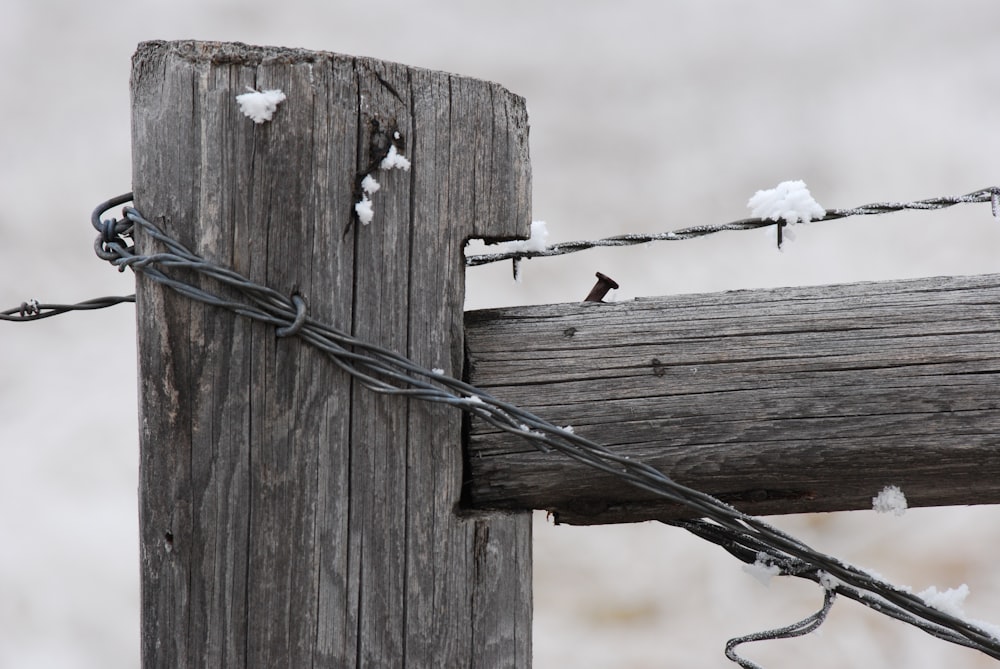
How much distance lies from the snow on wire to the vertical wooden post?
28 millimetres

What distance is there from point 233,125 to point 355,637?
2.48ft

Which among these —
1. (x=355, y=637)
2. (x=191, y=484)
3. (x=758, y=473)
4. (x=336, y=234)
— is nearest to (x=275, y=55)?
(x=336, y=234)

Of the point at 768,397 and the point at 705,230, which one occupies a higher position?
the point at 705,230

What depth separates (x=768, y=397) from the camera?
1.24m

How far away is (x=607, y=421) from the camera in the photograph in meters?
1.24

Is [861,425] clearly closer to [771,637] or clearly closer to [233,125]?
[771,637]

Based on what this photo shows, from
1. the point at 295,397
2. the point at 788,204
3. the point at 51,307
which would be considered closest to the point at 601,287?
the point at 788,204

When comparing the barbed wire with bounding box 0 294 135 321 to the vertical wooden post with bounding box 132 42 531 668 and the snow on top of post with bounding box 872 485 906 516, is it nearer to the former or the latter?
the vertical wooden post with bounding box 132 42 531 668

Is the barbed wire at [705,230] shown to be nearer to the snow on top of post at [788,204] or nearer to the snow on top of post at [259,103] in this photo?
the snow on top of post at [788,204]

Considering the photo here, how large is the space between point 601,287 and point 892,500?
573 millimetres

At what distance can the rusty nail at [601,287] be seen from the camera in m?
1.38

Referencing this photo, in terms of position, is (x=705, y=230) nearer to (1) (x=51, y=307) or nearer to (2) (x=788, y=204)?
(2) (x=788, y=204)

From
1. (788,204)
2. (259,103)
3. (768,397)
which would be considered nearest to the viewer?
(259,103)

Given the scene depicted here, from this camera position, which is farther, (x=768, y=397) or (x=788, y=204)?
(x=788, y=204)
